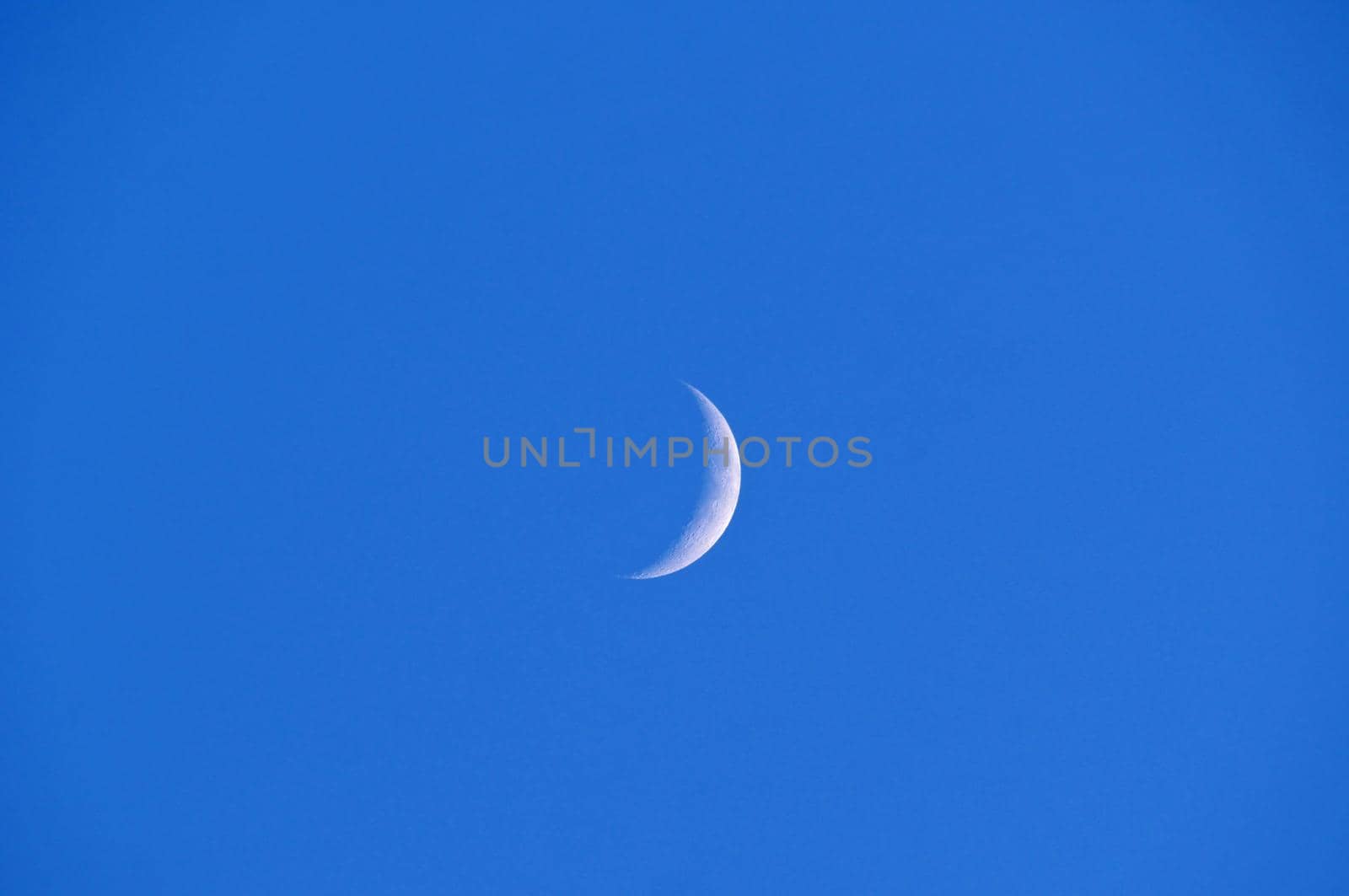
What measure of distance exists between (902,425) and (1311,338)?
1.19 m

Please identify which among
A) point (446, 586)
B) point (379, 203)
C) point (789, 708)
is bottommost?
point (789, 708)

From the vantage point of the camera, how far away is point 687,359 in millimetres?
2432

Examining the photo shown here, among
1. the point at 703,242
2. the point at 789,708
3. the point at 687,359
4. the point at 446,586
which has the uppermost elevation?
the point at 703,242

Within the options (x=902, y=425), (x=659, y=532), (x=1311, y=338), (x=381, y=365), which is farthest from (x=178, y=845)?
(x=1311, y=338)

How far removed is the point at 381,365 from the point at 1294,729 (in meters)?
2.88

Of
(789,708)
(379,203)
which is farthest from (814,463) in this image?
(379,203)

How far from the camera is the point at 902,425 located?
2426 millimetres

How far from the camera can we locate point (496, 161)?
96.4 inches

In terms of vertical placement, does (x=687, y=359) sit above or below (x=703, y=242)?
below

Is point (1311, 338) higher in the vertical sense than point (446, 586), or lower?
higher

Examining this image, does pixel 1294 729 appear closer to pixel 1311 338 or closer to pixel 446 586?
pixel 1311 338

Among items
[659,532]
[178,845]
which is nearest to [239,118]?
[659,532]

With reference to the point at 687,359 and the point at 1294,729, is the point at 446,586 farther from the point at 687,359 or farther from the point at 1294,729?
the point at 1294,729

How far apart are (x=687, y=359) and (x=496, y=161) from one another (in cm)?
84
